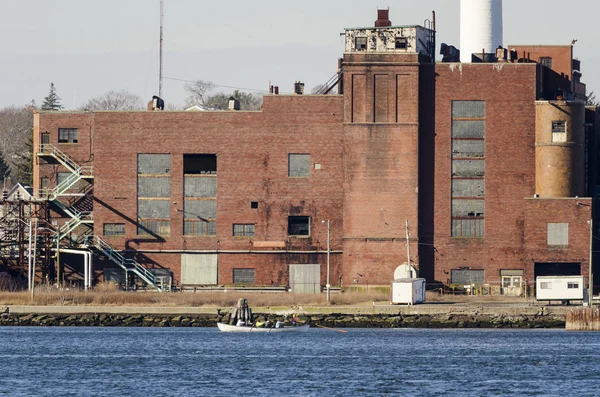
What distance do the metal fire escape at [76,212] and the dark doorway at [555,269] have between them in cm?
2949

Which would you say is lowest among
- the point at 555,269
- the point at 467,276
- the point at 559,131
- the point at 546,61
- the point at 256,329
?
the point at 256,329

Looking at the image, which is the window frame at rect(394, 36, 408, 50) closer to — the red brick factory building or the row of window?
the red brick factory building

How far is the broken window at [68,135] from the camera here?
123562 millimetres

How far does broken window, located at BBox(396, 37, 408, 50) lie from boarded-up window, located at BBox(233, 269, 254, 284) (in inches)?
836

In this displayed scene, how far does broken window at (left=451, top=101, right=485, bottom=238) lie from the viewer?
120 m

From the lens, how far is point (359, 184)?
→ 11925 centimetres

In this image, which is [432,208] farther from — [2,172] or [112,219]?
[2,172]

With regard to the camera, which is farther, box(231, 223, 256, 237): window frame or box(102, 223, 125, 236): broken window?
box(102, 223, 125, 236): broken window

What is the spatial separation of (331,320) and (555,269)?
21368mm

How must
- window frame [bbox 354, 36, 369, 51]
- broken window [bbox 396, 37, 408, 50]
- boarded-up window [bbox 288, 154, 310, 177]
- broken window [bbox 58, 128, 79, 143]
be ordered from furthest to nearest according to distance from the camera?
broken window [bbox 58, 128, 79, 143]
boarded-up window [bbox 288, 154, 310, 177]
window frame [bbox 354, 36, 369, 51]
broken window [bbox 396, 37, 408, 50]

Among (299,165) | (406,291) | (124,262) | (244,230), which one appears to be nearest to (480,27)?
(299,165)

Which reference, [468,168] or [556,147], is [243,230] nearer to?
[468,168]

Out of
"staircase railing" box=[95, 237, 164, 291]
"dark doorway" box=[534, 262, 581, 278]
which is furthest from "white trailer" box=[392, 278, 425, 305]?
"staircase railing" box=[95, 237, 164, 291]

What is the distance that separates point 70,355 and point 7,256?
3455 cm
